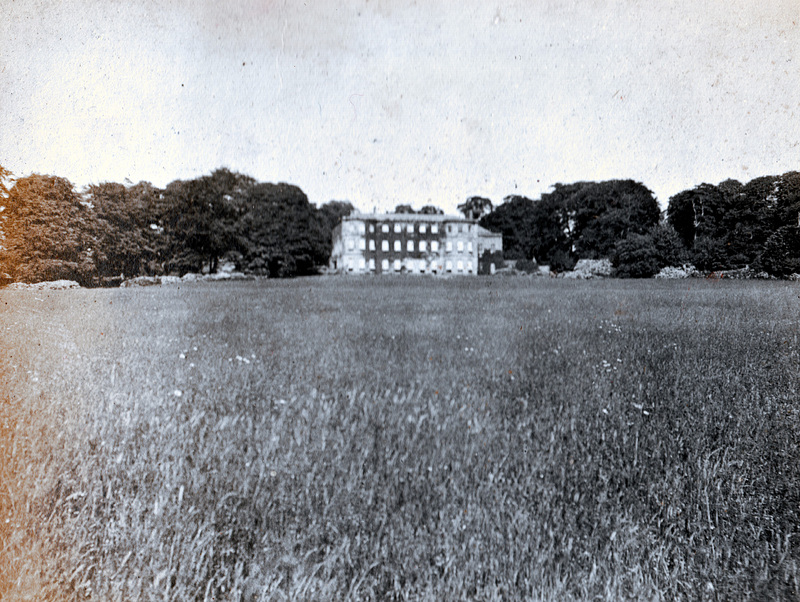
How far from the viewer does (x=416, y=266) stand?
12047 millimetres

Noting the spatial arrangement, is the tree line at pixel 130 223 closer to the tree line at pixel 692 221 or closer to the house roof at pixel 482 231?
the tree line at pixel 692 221

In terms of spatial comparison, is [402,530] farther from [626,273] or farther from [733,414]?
[626,273]

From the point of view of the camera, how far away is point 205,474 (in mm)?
3246

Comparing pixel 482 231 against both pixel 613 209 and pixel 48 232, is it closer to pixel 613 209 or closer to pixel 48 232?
pixel 613 209

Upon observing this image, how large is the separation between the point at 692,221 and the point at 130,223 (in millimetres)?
7576

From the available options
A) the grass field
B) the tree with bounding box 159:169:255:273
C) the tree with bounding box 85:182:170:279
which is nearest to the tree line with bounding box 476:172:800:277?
the grass field

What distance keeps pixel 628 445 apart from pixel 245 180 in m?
5.17

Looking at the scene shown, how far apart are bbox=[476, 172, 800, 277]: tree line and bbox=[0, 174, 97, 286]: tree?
553cm

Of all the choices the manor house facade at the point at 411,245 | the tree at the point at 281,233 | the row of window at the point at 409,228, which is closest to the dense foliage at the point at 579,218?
the row of window at the point at 409,228

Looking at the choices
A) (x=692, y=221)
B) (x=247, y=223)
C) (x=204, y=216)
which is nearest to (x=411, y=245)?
(x=247, y=223)

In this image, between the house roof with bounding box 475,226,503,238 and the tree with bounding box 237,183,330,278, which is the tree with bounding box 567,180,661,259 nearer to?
the house roof with bounding box 475,226,503,238

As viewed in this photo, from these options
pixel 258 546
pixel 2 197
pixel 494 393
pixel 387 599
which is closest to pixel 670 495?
pixel 494 393

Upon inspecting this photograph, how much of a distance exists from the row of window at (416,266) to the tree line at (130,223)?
4.25m

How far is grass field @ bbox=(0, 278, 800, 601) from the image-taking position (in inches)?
105
